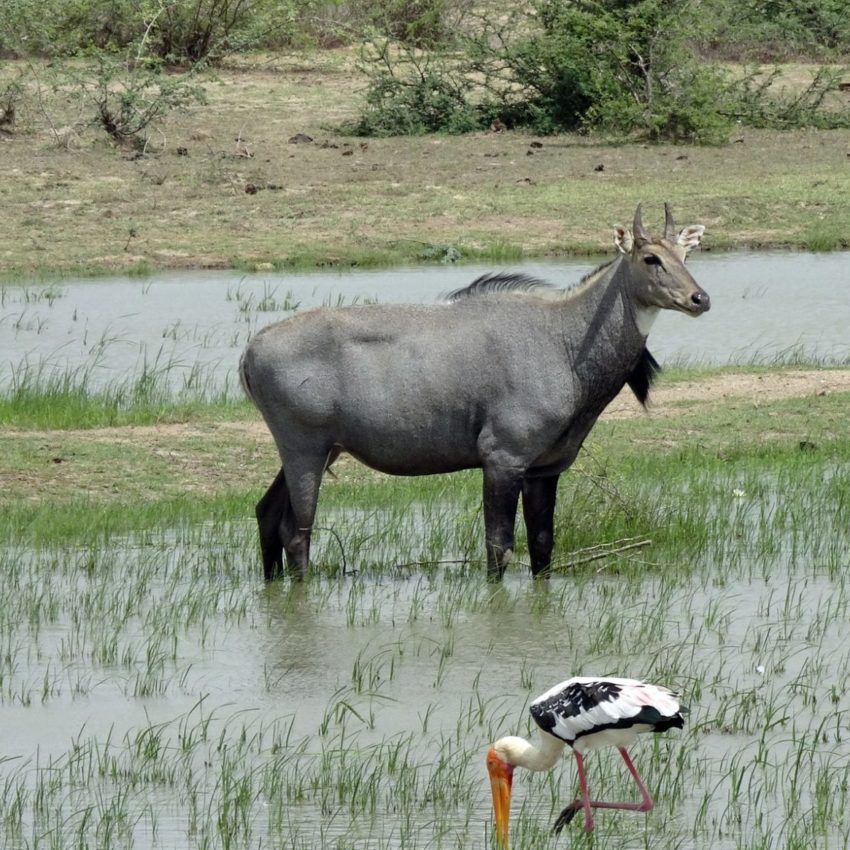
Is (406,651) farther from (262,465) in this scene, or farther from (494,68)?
(494,68)

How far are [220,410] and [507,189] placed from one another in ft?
32.2

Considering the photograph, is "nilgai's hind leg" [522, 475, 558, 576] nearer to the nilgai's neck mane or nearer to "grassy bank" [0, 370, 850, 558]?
"grassy bank" [0, 370, 850, 558]

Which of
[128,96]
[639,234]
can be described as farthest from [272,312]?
[639,234]

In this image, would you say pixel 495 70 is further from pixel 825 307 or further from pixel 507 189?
pixel 825 307

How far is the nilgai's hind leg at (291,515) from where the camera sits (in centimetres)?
871

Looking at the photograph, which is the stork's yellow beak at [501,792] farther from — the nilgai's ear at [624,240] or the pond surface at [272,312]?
the pond surface at [272,312]

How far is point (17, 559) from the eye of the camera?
29.8 feet

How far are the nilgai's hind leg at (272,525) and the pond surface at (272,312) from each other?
4817 millimetres

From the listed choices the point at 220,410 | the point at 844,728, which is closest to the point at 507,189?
the point at 220,410

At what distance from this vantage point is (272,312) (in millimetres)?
16609

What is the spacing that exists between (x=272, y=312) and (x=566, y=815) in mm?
11451

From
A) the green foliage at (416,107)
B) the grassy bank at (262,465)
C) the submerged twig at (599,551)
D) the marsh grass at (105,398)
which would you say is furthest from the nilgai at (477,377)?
the green foliage at (416,107)

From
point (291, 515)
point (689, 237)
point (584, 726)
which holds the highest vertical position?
point (689, 237)

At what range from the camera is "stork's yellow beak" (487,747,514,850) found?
5.43 m
